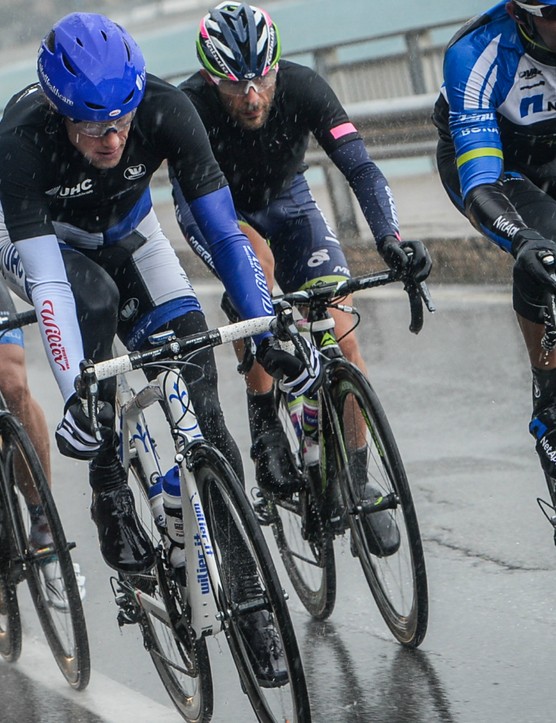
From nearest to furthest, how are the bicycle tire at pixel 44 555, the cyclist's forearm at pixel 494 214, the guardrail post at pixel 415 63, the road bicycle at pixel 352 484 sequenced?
the cyclist's forearm at pixel 494 214 < the road bicycle at pixel 352 484 < the bicycle tire at pixel 44 555 < the guardrail post at pixel 415 63

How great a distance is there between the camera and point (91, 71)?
4.09 metres

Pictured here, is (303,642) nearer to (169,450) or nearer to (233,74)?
(233,74)

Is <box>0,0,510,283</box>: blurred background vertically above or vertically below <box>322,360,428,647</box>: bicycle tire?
below

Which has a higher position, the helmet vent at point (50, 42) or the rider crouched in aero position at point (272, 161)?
the helmet vent at point (50, 42)

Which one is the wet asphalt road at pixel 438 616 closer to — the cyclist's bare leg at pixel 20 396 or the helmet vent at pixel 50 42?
the cyclist's bare leg at pixel 20 396

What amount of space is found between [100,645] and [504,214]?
2406mm

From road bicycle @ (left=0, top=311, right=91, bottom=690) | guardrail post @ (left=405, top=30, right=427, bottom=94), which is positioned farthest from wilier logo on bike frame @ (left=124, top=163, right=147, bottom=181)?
guardrail post @ (left=405, top=30, right=427, bottom=94)

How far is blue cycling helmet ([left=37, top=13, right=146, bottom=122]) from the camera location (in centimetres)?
409

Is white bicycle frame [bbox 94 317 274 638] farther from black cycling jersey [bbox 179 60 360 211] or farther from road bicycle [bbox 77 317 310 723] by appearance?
black cycling jersey [bbox 179 60 360 211]

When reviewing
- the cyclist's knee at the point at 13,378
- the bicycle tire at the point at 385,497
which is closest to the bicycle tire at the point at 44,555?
the cyclist's knee at the point at 13,378

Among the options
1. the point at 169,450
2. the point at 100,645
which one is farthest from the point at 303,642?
the point at 169,450

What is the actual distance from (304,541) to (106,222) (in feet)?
5.00

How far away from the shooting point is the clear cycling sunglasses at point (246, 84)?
5.20 metres

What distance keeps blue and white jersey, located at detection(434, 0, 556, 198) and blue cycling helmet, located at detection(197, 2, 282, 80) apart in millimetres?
975
